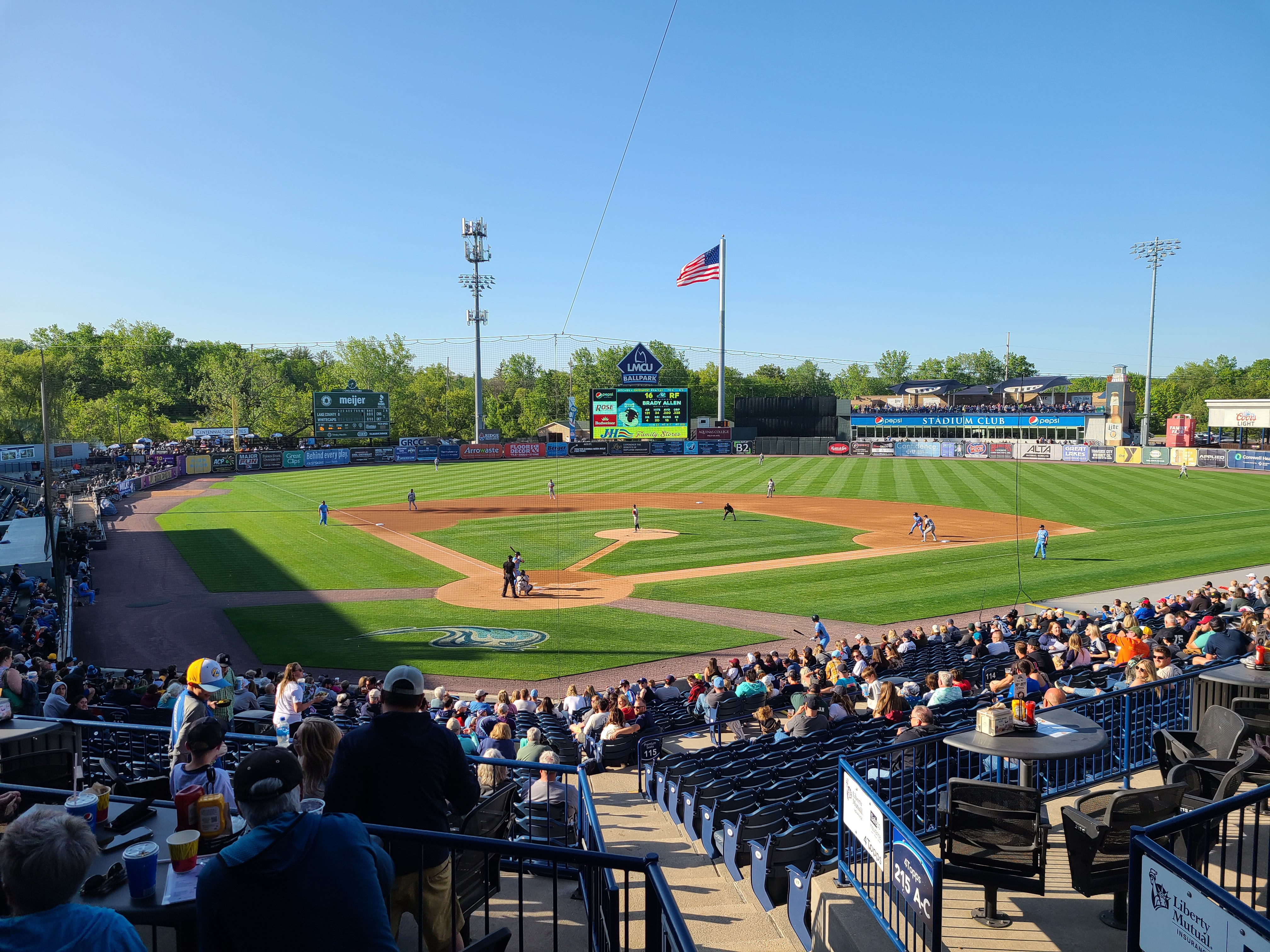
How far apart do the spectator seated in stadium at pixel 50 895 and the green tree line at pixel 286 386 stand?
90065 mm

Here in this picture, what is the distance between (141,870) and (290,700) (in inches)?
296

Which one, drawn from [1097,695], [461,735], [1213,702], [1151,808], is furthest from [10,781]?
[1213,702]

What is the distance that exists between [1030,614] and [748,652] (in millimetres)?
8487

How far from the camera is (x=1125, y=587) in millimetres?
25422

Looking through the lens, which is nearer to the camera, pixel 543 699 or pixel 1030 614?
pixel 543 699

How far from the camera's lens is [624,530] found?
37.6 m

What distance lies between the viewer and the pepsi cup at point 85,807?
4.40 metres

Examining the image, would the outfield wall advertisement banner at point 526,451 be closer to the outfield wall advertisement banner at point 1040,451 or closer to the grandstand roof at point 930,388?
the outfield wall advertisement banner at point 1040,451

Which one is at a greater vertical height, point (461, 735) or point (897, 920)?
point (897, 920)

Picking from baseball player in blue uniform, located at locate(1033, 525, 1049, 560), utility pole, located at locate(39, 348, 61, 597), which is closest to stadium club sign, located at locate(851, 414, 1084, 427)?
baseball player in blue uniform, located at locate(1033, 525, 1049, 560)

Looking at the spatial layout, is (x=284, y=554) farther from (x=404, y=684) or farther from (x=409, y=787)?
(x=409, y=787)

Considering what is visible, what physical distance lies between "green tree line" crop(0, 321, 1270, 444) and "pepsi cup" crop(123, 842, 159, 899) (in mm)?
88902

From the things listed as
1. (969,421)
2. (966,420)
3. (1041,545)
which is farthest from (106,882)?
(966,420)

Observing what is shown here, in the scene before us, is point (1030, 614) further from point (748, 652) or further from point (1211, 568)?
point (1211, 568)
